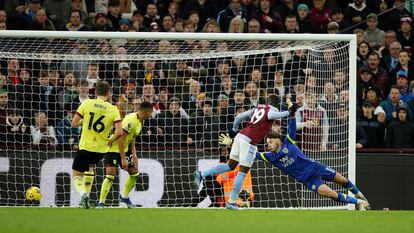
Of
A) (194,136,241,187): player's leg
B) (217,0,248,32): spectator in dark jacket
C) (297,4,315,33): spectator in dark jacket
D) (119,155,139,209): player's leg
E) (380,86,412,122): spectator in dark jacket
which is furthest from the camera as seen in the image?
(297,4,315,33): spectator in dark jacket

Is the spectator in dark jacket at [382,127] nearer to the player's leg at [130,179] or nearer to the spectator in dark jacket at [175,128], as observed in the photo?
the spectator in dark jacket at [175,128]

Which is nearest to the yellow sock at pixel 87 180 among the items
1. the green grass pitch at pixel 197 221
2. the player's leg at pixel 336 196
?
the green grass pitch at pixel 197 221

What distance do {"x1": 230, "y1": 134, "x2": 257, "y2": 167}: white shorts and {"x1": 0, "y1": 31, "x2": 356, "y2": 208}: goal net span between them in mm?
1367

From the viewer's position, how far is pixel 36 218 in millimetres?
12797

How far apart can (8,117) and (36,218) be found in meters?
5.59

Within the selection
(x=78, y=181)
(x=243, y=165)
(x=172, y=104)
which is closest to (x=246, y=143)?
(x=243, y=165)

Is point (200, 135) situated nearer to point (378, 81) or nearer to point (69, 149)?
point (69, 149)

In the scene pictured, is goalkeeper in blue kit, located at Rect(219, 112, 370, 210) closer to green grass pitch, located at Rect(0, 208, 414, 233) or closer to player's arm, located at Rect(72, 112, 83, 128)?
green grass pitch, located at Rect(0, 208, 414, 233)

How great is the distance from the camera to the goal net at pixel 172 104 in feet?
58.9

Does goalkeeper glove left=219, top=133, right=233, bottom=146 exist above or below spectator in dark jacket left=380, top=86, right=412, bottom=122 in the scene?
below

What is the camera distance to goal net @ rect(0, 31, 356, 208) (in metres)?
18.0

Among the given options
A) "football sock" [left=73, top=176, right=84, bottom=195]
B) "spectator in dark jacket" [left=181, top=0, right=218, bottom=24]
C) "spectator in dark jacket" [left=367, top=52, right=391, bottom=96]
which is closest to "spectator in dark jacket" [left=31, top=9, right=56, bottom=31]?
"spectator in dark jacket" [left=181, top=0, right=218, bottom=24]

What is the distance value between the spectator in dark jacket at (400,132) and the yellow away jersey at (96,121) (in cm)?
575

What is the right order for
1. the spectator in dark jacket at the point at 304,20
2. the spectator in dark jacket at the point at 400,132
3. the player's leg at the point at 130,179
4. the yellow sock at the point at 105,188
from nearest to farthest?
the yellow sock at the point at 105,188 → the player's leg at the point at 130,179 → the spectator in dark jacket at the point at 400,132 → the spectator in dark jacket at the point at 304,20
